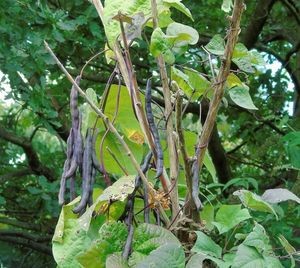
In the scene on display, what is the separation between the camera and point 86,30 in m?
2.87

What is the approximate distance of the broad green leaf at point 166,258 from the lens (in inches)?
32.2

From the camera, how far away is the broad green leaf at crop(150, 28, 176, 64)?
2.94ft

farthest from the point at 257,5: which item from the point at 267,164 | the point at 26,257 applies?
the point at 26,257

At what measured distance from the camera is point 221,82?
88 cm

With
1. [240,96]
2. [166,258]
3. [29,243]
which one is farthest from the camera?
[29,243]

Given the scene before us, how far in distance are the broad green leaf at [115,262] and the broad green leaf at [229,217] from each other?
0.60 ft

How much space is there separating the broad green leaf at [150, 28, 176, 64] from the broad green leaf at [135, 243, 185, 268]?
0.28 metres

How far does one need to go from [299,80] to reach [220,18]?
846 millimetres

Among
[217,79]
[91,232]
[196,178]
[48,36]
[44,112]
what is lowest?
[44,112]

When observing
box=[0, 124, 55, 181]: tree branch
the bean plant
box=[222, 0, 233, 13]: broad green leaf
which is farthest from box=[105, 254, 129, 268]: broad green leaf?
box=[0, 124, 55, 181]: tree branch

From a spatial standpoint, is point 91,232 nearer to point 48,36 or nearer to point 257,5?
point 48,36

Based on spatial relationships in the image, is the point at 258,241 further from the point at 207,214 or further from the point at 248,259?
the point at 207,214

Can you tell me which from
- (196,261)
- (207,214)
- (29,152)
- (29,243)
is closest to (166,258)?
(196,261)

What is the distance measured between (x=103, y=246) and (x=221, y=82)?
0.29 m
